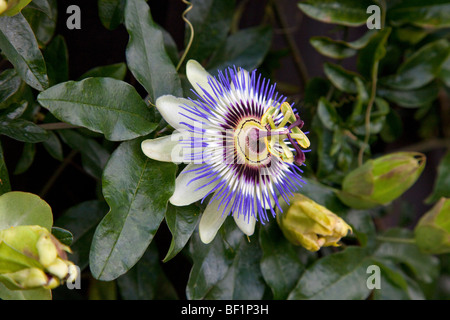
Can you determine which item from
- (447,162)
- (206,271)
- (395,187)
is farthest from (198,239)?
(447,162)

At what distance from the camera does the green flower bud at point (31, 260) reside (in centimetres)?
67

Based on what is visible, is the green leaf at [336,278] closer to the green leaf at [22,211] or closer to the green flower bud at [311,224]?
the green flower bud at [311,224]

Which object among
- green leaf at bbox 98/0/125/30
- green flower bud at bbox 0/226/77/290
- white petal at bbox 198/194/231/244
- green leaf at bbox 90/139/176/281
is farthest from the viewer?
green leaf at bbox 98/0/125/30

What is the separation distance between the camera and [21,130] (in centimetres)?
90

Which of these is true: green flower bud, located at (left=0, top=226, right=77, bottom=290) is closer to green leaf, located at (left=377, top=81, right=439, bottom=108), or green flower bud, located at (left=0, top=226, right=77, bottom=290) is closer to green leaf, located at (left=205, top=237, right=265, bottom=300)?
green leaf, located at (left=205, top=237, right=265, bottom=300)

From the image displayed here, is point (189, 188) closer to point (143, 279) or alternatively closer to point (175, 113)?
point (175, 113)

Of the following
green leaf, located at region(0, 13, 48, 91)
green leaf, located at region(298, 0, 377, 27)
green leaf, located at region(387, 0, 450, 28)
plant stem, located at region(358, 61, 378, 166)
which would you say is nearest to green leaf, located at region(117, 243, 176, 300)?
green leaf, located at region(0, 13, 48, 91)

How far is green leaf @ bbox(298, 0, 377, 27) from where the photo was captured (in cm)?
124

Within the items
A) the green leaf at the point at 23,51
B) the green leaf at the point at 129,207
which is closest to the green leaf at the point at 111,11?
the green leaf at the point at 23,51

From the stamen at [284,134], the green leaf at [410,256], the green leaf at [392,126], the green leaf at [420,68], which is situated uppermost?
the stamen at [284,134]

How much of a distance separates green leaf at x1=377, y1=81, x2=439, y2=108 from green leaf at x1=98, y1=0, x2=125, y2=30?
860mm

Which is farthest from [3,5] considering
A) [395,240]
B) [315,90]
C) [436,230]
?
[395,240]

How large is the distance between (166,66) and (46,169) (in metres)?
0.54

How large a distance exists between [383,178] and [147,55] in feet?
2.10
